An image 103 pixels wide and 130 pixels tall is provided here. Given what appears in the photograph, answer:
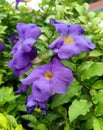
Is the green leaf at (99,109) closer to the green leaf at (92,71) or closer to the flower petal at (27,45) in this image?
the green leaf at (92,71)

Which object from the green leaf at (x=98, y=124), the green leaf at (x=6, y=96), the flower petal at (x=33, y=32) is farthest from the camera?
the green leaf at (x=6, y=96)

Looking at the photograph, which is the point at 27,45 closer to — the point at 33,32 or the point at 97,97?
the point at 33,32

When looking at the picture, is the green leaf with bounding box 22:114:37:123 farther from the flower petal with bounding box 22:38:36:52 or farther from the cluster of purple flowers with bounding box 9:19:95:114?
the flower petal with bounding box 22:38:36:52

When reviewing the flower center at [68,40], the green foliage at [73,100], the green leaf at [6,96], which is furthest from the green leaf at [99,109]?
the green leaf at [6,96]

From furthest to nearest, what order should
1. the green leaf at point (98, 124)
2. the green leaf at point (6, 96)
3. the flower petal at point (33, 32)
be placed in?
the green leaf at point (6, 96) < the flower petal at point (33, 32) < the green leaf at point (98, 124)

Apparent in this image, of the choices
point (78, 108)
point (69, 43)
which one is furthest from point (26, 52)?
point (78, 108)

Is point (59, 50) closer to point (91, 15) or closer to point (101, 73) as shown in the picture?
point (101, 73)

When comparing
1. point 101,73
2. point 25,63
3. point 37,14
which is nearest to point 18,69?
point 25,63
